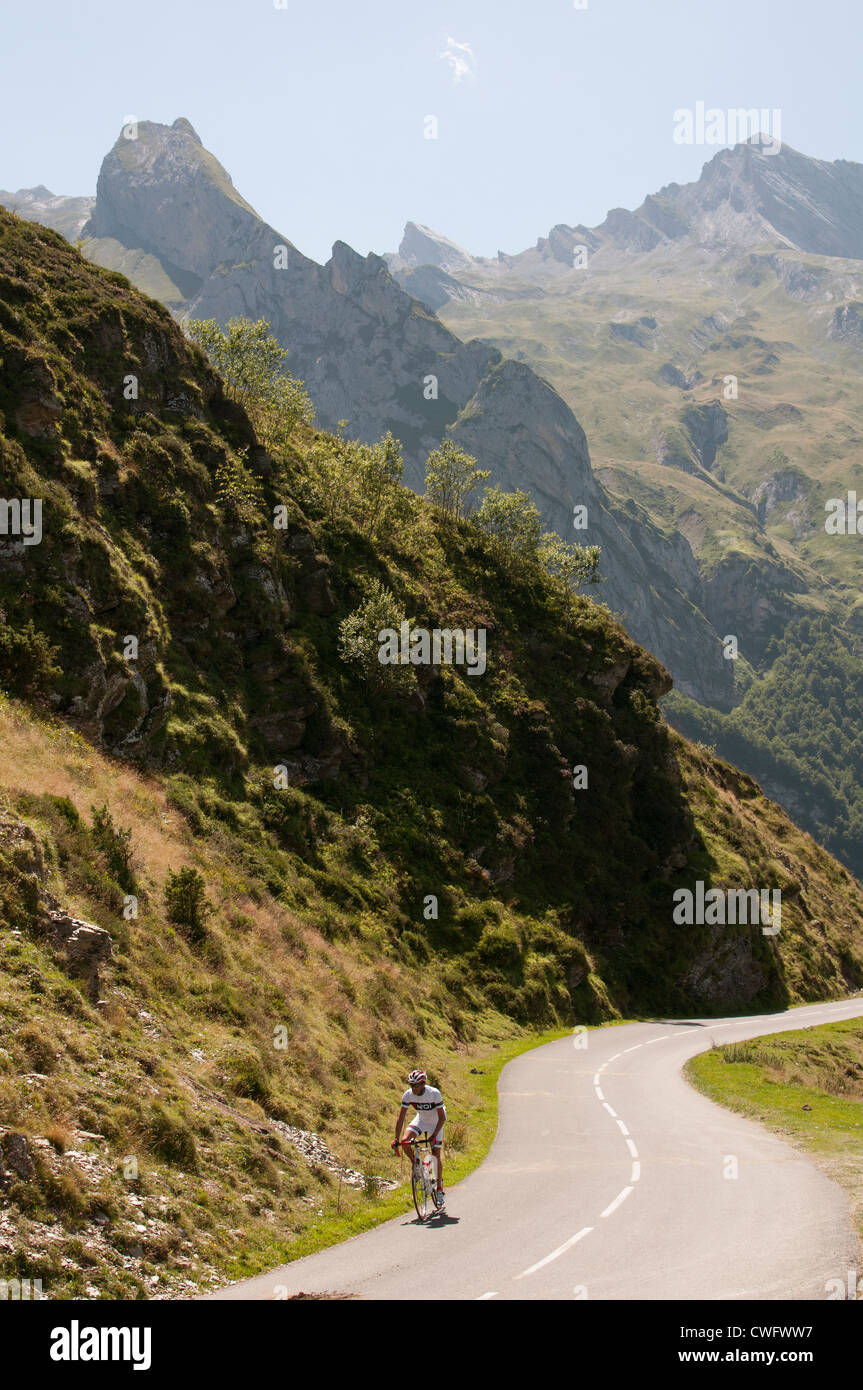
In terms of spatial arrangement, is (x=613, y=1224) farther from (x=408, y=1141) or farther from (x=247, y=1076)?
(x=247, y=1076)

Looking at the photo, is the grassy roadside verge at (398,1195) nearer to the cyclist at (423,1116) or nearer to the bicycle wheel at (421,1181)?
the bicycle wheel at (421,1181)

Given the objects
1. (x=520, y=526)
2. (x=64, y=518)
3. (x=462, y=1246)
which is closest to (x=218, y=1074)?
(x=462, y=1246)

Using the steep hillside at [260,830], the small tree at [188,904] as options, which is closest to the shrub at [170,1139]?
the steep hillside at [260,830]

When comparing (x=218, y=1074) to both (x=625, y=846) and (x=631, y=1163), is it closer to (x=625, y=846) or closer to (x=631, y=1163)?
(x=631, y=1163)

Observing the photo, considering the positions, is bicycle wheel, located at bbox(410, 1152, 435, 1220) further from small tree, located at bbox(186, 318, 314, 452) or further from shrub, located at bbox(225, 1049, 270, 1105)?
small tree, located at bbox(186, 318, 314, 452)

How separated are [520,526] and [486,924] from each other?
3491 centimetres

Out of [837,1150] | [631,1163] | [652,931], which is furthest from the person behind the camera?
[652,931]

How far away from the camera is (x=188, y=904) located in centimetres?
2303

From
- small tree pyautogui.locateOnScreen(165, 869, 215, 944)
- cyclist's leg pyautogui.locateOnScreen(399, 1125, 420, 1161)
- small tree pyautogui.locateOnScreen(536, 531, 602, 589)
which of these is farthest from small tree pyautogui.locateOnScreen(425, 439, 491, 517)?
cyclist's leg pyautogui.locateOnScreen(399, 1125, 420, 1161)

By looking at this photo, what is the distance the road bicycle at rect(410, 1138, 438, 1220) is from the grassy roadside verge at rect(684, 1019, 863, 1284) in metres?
6.86

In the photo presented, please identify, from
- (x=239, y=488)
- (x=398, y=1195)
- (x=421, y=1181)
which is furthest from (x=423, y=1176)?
(x=239, y=488)

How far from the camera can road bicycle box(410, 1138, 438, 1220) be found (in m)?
15.6

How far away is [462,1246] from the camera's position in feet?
44.6
